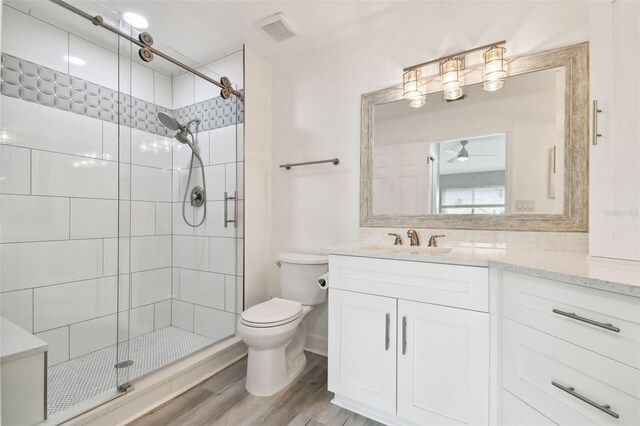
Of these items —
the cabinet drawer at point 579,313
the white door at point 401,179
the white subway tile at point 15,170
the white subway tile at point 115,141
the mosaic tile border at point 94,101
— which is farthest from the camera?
the white subway tile at point 115,141

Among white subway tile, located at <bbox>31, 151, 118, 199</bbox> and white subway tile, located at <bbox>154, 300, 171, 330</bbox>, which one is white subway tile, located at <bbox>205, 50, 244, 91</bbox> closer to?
white subway tile, located at <bbox>31, 151, 118, 199</bbox>

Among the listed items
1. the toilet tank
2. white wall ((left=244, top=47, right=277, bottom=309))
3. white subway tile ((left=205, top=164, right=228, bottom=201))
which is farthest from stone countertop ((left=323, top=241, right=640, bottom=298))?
white subway tile ((left=205, top=164, right=228, bottom=201))

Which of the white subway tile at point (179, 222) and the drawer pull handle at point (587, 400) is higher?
the white subway tile at point (179, 222)

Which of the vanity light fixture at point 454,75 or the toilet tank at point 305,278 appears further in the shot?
the toilet tank at point 305,278

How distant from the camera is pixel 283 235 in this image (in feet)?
7.97

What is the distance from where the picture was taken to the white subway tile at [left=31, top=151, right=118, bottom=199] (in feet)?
5.87

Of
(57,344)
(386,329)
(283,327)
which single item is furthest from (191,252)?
(386,329)

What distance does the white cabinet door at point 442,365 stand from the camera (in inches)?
47.2

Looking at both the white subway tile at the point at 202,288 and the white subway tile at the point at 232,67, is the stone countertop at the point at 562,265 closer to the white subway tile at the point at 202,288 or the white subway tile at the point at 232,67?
the white subway tile at the point at 202,288

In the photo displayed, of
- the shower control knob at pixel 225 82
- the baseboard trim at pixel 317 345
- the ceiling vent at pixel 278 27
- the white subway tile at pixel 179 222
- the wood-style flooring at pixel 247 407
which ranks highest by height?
the ceiling vent at pixel 278 27

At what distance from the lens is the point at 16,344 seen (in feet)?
4.08

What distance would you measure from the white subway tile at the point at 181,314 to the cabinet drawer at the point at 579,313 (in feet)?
7.70

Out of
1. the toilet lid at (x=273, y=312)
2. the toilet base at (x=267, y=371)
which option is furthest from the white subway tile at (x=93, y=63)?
the toilet base at (x=267, y=371)

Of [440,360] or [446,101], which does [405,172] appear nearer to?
[446,101]
